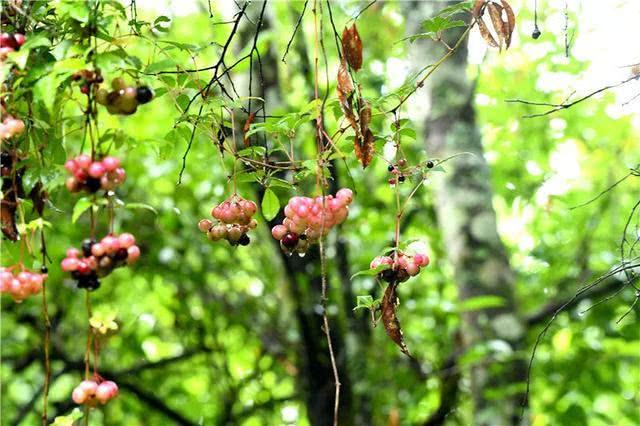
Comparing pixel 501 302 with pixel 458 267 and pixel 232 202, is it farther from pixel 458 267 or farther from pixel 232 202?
pixel 232 202

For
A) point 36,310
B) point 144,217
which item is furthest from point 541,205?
point 36,310

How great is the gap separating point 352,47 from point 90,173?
1.44 feet

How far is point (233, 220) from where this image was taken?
1294mm

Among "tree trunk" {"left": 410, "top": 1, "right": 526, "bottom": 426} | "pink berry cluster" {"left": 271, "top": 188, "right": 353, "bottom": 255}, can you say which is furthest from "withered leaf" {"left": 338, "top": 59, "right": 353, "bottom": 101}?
"tree trunk" {"left": 410, "top": 1, "right": 526, "bottom": 426}

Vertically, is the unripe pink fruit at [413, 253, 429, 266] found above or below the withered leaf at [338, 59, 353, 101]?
below

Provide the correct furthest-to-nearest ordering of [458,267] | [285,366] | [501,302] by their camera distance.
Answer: [285,366] < [458,267] < [501,302]

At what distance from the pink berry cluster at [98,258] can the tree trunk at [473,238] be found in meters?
2.08

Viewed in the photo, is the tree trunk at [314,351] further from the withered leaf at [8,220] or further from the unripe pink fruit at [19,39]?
the unripe pink fruit at [19,39]

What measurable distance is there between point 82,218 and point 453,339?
5.65 ft

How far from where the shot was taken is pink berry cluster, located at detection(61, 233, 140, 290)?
1.03 meters

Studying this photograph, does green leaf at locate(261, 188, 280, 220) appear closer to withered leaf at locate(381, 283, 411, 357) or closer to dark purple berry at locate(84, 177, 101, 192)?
withered leaf at locate(381, 283, 411, 357)

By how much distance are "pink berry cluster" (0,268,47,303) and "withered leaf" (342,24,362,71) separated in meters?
0.53

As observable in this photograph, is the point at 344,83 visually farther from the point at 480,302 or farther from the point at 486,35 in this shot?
the point at 480,302

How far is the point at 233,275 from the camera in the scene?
3.87 m
